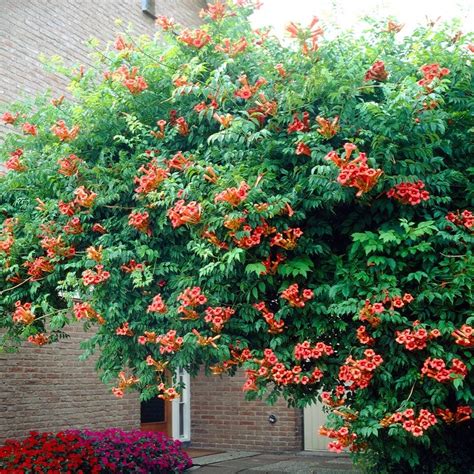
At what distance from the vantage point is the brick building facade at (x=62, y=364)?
9125 millimetres

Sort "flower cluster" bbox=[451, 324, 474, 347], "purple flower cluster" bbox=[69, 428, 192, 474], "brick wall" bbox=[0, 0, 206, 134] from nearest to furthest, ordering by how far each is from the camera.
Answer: "flower cluster" bbox=[451, 324, 474, 347] → "purple flower cluster" bbox=[69, 428, 192, 474] → "brick wall" bbox=[0, 0, 206, 134]

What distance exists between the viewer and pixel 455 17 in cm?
521

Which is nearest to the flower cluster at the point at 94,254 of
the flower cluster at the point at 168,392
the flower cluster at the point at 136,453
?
the flower cluster at the point at 168,392

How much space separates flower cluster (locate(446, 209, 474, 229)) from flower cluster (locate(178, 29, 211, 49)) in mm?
2179

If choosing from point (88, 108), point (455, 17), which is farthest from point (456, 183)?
point (88, 108)

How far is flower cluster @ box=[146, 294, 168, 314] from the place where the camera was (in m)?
4.98

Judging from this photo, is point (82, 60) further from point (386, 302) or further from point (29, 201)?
point (386, 302)

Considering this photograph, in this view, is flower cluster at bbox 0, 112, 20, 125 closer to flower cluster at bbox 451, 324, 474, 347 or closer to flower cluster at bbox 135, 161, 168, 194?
flower cluster at bbox 135, 161, 168, 194

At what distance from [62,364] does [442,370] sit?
6.56m

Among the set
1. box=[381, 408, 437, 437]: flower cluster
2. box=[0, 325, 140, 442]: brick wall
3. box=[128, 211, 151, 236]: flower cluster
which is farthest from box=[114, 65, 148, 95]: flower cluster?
box=[0, 325, 140, 442]: brick wall

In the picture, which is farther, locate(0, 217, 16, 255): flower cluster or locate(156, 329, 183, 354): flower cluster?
locate(0, 217, 16, 255): flower cluster

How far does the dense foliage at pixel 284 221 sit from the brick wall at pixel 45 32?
354cm

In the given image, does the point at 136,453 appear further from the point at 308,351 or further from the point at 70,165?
the point at 308,351

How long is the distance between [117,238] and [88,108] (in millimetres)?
1246
